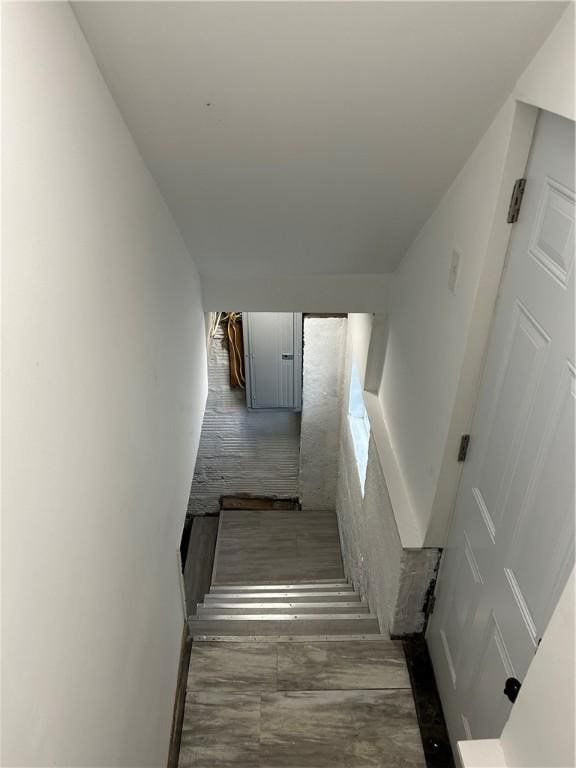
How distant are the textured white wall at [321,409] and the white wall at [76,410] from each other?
262 cm

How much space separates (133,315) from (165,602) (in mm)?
1255

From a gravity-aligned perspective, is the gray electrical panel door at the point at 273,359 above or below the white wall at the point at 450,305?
below

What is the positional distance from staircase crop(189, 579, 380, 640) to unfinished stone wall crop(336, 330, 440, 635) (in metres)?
0.14

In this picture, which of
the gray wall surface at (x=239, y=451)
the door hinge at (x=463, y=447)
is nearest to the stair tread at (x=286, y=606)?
the door hinge at (x=463, y=447)

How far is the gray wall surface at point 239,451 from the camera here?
5387 mm

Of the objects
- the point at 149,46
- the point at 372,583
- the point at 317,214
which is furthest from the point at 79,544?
the point at 372,583

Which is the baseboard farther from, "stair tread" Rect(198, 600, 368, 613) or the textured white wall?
the textured white wall

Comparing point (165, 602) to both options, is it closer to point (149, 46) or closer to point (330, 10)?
point (149, 46)

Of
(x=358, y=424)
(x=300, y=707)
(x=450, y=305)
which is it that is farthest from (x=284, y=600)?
(x=450, y=305)

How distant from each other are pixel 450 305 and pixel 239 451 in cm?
383

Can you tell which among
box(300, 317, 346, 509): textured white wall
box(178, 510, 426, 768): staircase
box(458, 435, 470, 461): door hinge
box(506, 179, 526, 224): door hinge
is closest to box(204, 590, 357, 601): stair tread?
box(178, 510, 426, 768): staircase

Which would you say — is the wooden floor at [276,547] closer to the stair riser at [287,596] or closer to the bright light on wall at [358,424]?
the stair riser at [287,596]

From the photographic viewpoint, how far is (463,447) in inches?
75.4

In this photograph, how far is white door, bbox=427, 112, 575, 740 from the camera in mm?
1247
